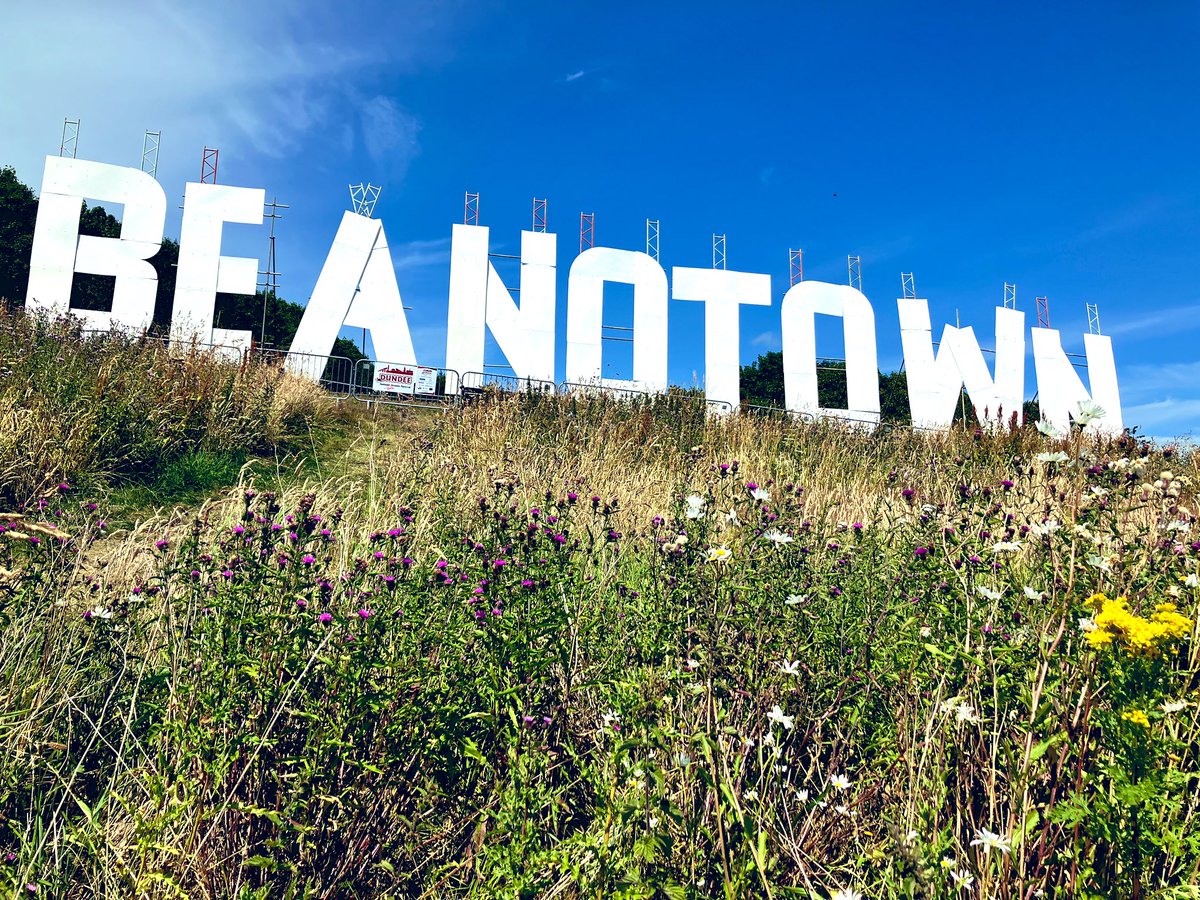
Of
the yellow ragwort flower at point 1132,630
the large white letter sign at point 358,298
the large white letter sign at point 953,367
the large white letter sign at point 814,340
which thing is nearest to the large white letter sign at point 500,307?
the large white letter sign at point 358,298

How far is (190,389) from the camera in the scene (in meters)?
7.99

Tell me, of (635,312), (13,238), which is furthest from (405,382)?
(13,238)

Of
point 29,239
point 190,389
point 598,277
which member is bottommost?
point 190,389

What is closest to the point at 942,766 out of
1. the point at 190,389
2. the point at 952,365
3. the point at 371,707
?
the point at 371,707

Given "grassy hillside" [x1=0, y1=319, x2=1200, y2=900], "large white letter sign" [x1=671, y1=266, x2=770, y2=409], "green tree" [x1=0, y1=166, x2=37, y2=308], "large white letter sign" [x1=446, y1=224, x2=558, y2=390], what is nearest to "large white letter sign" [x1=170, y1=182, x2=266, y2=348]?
"large white letter sign" [x1=446, y1=224, x2=558, y2=390]

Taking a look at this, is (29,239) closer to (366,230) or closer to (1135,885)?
(366,230)

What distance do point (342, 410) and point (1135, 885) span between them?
11.8m

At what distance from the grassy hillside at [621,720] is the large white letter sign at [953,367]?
18.2 meters

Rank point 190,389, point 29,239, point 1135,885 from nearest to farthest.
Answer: point 1135,885, point 190,389, point 29,239

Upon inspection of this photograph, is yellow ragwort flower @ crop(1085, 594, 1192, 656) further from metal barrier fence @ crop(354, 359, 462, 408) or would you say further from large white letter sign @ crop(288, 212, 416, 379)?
large white letter sign @ crop(288, 212, 416, 379)

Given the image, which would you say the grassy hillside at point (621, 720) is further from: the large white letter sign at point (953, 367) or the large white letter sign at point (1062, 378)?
the large white letter sign at point (1062, 378)

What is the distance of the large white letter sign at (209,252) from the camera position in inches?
650

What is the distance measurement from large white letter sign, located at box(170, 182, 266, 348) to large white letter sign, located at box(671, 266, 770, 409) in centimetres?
1063

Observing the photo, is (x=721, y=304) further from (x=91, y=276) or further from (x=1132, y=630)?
(x=91, y=276)
